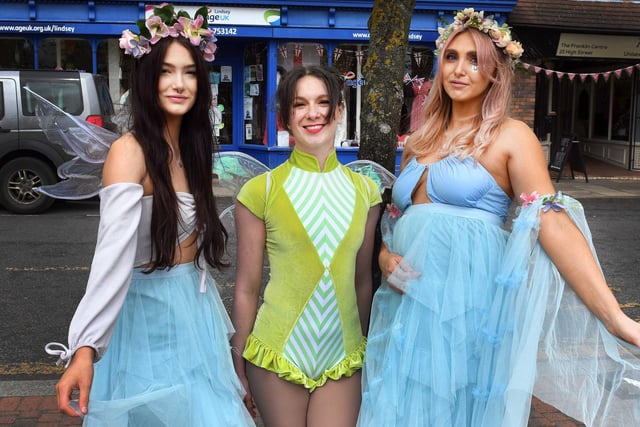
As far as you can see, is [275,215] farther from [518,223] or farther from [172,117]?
[518,223]

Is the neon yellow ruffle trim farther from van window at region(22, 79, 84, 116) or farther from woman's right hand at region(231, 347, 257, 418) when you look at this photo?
van window at region(22, 79, 84, 116)

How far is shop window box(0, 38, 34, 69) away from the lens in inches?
563

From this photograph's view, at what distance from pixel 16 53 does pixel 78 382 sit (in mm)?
13884

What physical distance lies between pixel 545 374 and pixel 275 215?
3.27ft

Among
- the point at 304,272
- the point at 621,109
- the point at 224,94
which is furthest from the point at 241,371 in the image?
the point at 621,109

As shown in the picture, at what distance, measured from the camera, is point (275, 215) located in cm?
243

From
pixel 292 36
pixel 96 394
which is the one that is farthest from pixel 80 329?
pixel 292 36

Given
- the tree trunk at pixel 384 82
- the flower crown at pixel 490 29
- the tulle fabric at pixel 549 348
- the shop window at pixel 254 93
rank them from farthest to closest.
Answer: the shop window at pixel 254 93 < the tree trunk at pixel 384 82 < the flower crown at pixel 490 29 < the tulle fabric at pixel 549 348

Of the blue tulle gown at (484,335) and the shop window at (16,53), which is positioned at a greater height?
the shop window at (16,53)

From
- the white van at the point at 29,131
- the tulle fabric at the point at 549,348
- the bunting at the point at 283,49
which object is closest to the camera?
the tulle fabric at the point at 549,348

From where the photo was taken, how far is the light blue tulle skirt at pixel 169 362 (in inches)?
88.0

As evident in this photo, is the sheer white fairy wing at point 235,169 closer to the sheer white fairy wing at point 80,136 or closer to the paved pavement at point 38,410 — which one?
the sheer white fairy wing at point 80,136

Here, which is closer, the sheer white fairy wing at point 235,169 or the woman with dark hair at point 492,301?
the woman with dark hair at point 492,301

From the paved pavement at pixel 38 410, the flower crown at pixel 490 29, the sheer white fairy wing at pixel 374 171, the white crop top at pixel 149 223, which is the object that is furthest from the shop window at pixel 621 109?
the white crop top at pixel 149 223
